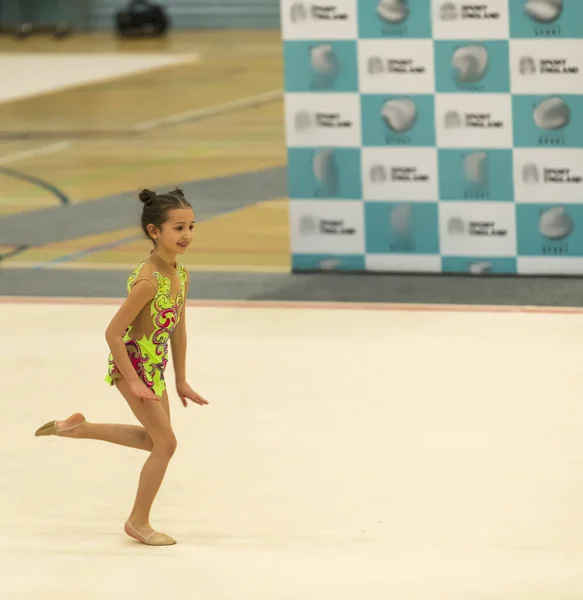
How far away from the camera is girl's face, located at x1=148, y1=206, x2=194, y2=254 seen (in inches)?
140

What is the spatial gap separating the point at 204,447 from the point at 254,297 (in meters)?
2.24

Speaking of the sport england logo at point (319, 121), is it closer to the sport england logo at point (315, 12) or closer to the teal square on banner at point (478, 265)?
the sport england logo at point (315, 12)

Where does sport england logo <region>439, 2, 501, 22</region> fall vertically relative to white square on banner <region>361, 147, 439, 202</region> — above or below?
above

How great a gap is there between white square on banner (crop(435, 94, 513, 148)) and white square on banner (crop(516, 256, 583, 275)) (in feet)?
2.03

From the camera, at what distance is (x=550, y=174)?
22.3ft

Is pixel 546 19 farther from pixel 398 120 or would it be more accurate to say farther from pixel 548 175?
pixel 398 120

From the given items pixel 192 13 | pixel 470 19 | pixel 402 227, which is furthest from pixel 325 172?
pixel 192 13

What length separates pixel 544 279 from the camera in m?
6.88

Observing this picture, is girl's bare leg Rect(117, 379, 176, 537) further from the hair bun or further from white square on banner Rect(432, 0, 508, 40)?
white square on banner Rect(432, 0, 508, 40)

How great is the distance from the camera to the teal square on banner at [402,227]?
698 cm

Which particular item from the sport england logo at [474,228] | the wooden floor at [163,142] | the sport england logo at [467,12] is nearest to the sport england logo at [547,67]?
the sport england logo at [467,12]

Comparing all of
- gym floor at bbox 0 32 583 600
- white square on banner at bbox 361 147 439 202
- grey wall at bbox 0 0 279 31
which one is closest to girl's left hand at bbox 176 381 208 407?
gym floor at bbox 0 32 583 600

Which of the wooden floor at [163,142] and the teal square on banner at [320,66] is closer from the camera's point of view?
the teal square on banner at [320,66]

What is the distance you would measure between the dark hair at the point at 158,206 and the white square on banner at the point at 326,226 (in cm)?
352
